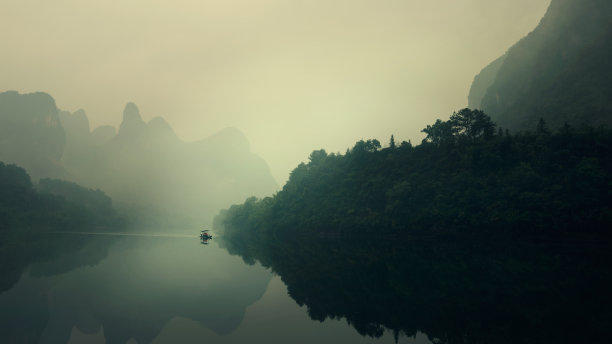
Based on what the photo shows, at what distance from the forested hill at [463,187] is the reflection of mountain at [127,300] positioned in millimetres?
46106

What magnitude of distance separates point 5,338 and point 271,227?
9013cm

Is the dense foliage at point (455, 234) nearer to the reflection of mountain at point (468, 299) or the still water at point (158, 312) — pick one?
the reflection of mountain at point (468, 299)

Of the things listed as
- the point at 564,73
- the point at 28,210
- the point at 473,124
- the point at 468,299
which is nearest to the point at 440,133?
the point at 473,124

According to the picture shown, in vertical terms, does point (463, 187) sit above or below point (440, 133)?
below

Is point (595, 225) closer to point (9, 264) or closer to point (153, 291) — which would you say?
point (153, 291)

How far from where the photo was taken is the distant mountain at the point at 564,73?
12175 centimetres

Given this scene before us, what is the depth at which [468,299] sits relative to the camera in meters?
15.6

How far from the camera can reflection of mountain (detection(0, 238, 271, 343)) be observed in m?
12.4

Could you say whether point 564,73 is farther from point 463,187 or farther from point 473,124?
point 463,187

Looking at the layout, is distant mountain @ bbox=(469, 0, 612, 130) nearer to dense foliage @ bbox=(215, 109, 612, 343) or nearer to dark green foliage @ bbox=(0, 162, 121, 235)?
dense foliage @ bbox=(215, 109, 612, 343)

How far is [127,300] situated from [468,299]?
16.1 meters

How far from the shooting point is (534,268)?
81.9ft

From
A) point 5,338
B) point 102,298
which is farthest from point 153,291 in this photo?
point 5,338

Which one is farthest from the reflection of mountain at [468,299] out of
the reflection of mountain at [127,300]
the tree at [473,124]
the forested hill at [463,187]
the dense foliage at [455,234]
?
the tree at [473,124]
